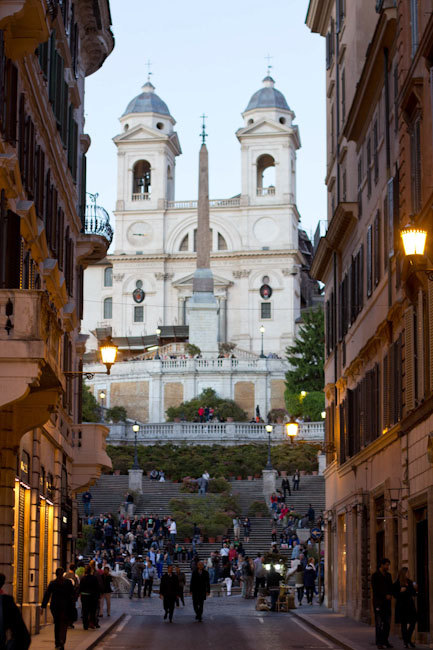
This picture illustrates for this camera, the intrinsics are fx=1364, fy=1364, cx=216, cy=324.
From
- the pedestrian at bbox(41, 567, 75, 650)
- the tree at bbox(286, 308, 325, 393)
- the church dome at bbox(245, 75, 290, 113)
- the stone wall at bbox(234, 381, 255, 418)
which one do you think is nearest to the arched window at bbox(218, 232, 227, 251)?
the church dome at bbox(245, 75, 290, 113)

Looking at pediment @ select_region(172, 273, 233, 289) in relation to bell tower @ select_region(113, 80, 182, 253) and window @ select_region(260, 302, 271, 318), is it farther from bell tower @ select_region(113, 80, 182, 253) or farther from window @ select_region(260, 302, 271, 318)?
bell tower @ select_region(113, 80, 182, 253)

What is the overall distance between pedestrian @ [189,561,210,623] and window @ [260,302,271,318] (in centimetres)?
8953

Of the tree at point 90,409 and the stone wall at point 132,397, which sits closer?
the tree at point 90,409

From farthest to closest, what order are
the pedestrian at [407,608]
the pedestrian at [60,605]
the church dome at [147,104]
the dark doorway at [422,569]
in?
the church dome at [147,104] < the dark doorway at [422,569] < the pedestrian at [407,608] < the pedestrian at [60,605]

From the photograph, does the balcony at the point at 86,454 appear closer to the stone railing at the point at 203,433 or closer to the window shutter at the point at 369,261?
the window shutter at the point at 369,261

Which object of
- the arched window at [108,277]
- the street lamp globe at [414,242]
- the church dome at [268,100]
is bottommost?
the street lamp globe at [414,242]

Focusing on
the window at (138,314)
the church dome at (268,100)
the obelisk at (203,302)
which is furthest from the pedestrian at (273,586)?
the church dome at (268,100)

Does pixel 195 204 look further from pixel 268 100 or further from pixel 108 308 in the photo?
pixel 108 308

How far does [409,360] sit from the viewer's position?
24.8m

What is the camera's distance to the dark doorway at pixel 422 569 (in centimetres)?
2332

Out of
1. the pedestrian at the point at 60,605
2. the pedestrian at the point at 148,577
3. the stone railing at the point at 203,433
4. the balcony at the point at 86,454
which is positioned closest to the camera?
the pedestrian at the point at 60,605

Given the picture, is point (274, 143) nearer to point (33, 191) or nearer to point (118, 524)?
point (118, 524)

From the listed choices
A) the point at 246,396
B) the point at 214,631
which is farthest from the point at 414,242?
the point at 246,396

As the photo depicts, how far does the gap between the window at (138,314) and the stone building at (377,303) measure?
259 feet
